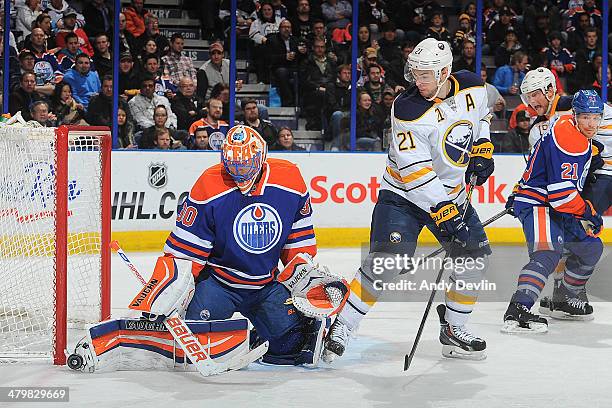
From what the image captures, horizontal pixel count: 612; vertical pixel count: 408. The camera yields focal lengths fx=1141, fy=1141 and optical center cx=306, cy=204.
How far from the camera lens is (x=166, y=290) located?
413 cm

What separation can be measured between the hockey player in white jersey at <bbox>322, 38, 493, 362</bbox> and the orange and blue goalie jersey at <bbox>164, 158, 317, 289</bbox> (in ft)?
1.17

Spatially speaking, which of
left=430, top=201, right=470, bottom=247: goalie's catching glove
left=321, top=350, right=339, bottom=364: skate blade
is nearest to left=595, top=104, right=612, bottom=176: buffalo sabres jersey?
left=430, top=201, right=470, bottom=247: goalie's catching glove

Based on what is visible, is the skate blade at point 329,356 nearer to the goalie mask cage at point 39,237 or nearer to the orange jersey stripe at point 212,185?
the orange jersey stripe at point 212,185

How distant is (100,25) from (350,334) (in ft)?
15.4

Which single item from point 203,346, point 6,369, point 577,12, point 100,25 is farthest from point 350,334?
point 577,12

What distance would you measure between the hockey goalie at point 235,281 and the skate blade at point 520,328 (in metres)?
1.20

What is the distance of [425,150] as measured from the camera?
4461mm

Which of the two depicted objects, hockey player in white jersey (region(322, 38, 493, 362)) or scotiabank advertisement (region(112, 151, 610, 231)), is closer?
hockey player in white jersey (region(322, 38, 493, 362))

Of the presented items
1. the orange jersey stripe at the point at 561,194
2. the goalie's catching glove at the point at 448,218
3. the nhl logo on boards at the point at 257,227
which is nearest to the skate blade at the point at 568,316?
the orange jersey stripe at the point at 561,194

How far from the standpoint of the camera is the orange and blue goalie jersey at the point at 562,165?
17.3 ft

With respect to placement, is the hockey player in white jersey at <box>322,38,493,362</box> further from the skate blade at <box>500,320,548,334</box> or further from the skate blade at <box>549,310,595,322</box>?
the skate blade at <box>549,310,595,322</box>

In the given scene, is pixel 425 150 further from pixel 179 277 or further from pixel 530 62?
pixel 530 62

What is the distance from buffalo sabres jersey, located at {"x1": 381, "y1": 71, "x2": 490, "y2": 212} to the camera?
→ 4426 millimetres

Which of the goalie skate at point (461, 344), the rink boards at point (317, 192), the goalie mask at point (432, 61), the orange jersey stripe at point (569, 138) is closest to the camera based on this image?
the goalie mask at point (432, 61)
